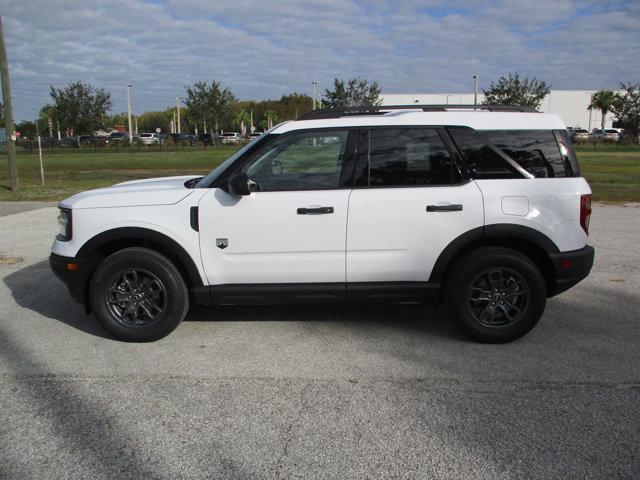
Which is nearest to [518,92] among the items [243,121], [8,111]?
[8,111]

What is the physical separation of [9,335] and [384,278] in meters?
3.22

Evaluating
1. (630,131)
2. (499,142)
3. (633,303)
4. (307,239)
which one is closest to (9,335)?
(307,239)

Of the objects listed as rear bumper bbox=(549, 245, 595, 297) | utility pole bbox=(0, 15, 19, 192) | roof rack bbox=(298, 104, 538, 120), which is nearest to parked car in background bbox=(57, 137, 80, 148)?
utility pole bbox=(0, 15, 19, 192)

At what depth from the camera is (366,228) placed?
448 cm

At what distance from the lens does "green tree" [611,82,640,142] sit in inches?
1954

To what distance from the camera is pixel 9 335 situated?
4898 mm

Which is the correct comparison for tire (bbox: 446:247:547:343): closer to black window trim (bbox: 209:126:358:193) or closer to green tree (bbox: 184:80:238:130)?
black window trim (bbox: 209:126:358:193)

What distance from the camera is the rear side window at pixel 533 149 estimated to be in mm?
4547

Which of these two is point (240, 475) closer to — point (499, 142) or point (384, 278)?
point (384, 278)

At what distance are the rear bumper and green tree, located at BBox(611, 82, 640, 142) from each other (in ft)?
172

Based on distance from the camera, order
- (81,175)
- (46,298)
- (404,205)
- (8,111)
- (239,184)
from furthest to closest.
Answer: (81,175) → (8,111) → (46,298) → (404,205) → (239,184)

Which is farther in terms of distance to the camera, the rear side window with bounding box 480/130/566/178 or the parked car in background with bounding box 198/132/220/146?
the parked car in background with bounding box 198/132/220/146

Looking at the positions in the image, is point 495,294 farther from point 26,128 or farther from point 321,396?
point 26,128

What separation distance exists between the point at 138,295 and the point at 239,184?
49.2 inches
